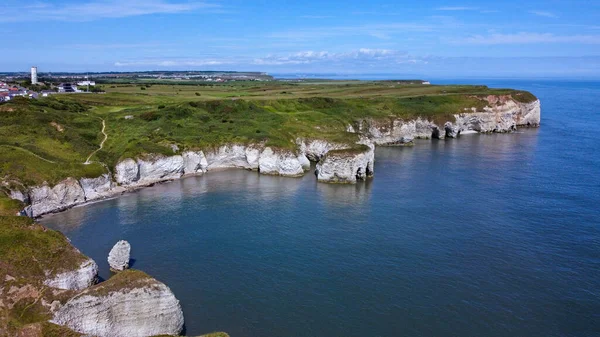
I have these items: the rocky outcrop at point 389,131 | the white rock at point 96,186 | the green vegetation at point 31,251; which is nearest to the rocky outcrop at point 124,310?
the green vegetation at point 31,251

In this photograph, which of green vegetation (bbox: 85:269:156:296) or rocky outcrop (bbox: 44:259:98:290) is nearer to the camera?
green vegetation (bbox: 85:269:156:296)

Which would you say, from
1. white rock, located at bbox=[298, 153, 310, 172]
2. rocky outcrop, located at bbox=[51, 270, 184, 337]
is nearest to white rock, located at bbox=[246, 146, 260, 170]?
white rock, located at bbox=[298, 153, 310, 172]

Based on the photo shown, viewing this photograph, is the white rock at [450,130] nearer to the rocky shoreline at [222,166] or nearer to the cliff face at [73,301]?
the rocky shoreline at [222,166]

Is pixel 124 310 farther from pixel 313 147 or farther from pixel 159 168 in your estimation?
pixel 313 147

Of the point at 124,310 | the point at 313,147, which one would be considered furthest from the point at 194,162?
the point at 124,310

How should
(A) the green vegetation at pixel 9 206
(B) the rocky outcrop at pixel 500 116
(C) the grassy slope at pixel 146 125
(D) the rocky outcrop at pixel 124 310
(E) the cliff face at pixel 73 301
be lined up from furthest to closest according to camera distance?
1. (B) the rocky outcrop at pixel 500 116
2. (C) the grassy slope at pixel 146 125
3. (A) the green vegetation at pixel 9 206
4. (D) the rocky outcrop at pixel 124 310
5. (E) the cliff face at pixel 73 301

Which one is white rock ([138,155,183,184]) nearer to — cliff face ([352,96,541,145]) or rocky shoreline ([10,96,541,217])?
rocky shoreline ([10,96,541,217])

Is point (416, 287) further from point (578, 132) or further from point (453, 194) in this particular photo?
point (578, 132)
